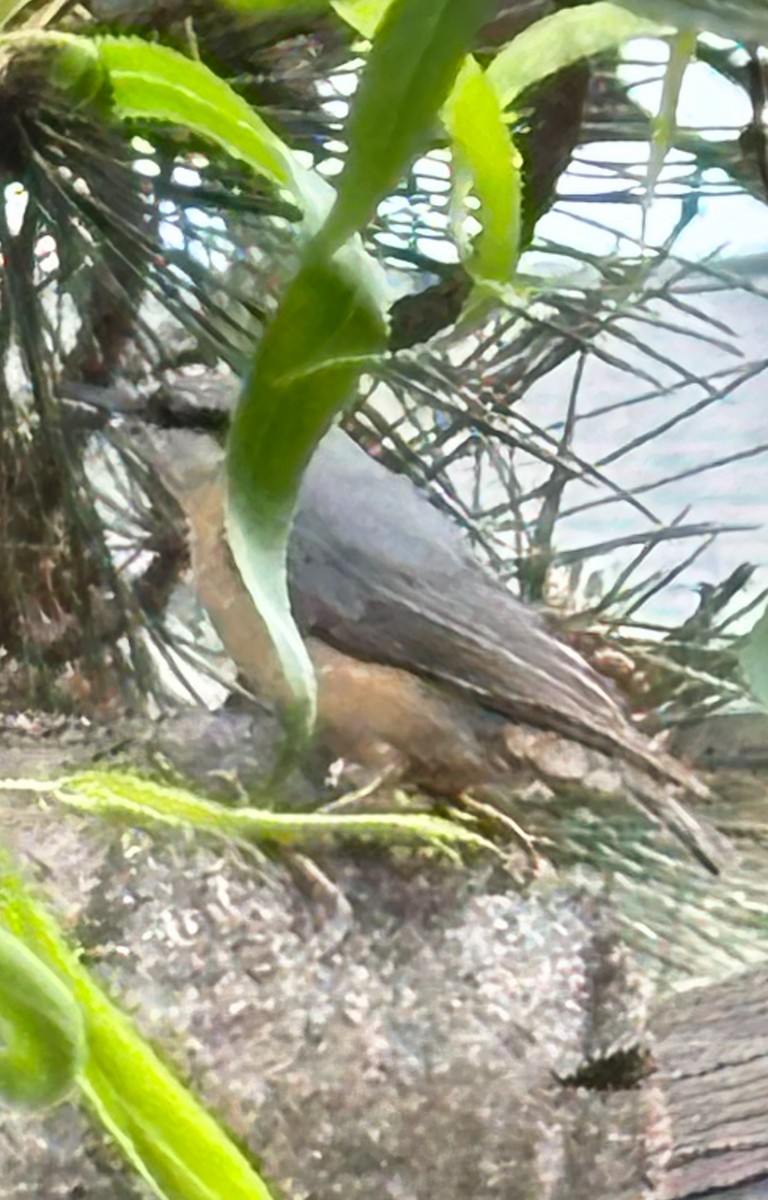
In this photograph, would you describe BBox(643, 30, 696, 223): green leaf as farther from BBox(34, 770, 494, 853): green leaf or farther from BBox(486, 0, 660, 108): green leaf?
BBox(34, 770, 494, 853): green leaf

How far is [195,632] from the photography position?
1.35ft

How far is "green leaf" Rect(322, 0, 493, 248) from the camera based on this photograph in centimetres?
13

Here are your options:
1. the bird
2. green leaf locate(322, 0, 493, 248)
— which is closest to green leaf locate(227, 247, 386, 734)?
green leaf locate(322, 0, 493, 248)

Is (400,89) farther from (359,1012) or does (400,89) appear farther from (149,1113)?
(359,1012)

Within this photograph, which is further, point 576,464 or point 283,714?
point 576,464

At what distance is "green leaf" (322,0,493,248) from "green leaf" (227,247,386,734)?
0.06ft

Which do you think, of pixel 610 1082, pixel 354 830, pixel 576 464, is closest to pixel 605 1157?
pixel 610 1082

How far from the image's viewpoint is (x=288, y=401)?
0.17 m

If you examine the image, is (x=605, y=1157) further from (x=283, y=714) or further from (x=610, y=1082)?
(x=283, y=714)

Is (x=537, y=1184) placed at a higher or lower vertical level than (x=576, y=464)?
lower

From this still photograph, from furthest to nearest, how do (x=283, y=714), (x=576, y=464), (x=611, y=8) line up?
1. (x=576, y=464)
2. (x=283, y=714)
3. (x=611, y=8)

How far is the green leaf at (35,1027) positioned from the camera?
0.17m

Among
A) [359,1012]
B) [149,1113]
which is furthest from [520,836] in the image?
[149,1113]

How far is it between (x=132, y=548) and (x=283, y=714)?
15 centimetres
